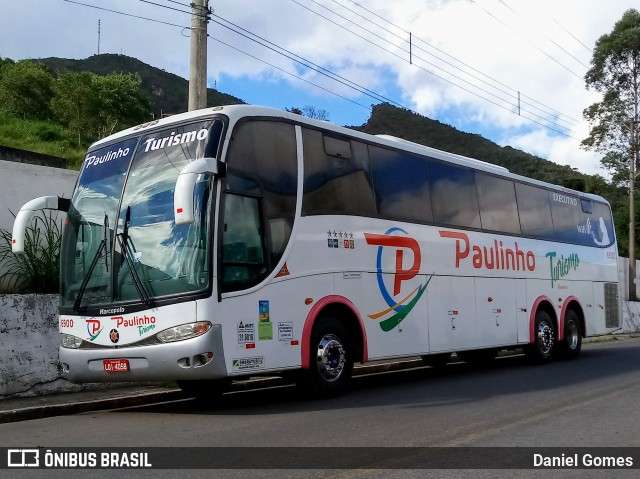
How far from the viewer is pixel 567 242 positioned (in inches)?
653

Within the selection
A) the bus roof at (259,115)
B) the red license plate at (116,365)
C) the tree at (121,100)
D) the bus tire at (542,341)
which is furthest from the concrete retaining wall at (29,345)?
the tree at (121,100)

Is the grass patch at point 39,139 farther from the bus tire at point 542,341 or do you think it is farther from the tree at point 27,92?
the bus tire at point 542,341

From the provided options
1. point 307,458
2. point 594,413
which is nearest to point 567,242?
point 594,413

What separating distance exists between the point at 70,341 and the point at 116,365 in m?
0.94

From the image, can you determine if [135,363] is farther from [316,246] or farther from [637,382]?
[637,382]

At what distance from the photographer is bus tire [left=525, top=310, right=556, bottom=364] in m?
15.0

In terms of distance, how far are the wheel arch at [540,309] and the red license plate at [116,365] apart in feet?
30.3

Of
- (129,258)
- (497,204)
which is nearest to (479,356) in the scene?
(497,204)

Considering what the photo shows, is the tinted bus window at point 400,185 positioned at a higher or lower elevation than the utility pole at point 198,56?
lower

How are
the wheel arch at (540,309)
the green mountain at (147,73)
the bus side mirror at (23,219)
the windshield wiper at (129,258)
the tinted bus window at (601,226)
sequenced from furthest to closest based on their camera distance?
the green mountain at (147,73) → the tinted bus window at (601,226) → the wheel arch at (540,309) → the bus side mirror at (23,219) → the windshield wiper at (129,258)

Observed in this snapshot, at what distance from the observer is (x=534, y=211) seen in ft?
51.1

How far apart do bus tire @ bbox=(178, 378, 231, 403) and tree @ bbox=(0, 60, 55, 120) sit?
33350mm

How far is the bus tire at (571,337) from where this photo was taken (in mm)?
16078

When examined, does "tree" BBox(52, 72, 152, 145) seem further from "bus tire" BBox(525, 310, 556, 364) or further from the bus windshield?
the bus windshield
